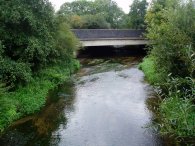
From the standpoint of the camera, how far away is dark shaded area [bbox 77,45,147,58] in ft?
170

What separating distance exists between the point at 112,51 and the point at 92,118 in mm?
37998

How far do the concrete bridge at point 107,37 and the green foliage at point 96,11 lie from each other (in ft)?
40.9

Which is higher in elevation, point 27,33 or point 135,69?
point 27,33

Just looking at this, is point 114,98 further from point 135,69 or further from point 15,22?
point 135,69

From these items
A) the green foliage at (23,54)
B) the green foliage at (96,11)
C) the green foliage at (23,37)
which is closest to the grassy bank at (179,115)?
the green foliage at (23,54)

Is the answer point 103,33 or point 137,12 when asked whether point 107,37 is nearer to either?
point 103,33

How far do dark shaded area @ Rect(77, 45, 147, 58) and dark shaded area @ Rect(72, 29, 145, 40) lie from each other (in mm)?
2973

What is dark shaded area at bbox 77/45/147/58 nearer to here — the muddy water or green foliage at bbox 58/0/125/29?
green foliage at bbox 58/0/125/29

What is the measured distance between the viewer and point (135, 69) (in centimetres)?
3622

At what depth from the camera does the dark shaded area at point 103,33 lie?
47594mm

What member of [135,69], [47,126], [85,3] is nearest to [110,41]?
[135,69]

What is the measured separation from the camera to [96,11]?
81938 millimetres

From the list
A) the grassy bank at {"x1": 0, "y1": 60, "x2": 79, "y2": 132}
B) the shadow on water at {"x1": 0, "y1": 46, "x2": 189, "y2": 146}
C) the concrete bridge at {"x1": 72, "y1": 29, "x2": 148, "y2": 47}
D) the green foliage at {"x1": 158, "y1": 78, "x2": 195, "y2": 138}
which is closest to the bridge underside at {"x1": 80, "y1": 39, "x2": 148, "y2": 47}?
the concrete bridge at {"x1": 72, "y1": 29, "x2": 148, "y2": 47}

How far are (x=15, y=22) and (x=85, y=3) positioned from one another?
66.7 metres
